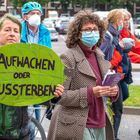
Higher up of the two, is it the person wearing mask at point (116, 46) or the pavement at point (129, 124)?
the person wearing mask at point (116, 46)

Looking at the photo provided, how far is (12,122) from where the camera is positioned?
3.24 m

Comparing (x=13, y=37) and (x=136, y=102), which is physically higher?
(x=13, y=37)

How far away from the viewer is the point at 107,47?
19.7 feet

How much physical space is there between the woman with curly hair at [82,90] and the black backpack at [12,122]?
790mm

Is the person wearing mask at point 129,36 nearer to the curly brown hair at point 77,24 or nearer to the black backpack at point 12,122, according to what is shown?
the curly brown hair at point 77,24

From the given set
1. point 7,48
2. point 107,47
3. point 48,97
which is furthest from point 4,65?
point 107,47

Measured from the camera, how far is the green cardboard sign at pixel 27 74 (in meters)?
3.33

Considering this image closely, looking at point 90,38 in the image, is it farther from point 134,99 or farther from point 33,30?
point 134,99

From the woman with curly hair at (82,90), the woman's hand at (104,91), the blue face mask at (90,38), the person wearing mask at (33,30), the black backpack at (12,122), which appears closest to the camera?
the black backpack at (12,122)

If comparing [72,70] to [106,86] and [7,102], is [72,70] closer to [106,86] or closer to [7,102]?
[106,86]

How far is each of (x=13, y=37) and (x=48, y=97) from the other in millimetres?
436

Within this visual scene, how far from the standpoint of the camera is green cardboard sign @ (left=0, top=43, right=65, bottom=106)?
131 inches

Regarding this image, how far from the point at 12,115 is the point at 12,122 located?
0.04 m

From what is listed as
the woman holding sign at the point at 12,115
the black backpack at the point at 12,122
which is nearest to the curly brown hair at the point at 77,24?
the woman holding sign at the point at 12,115
